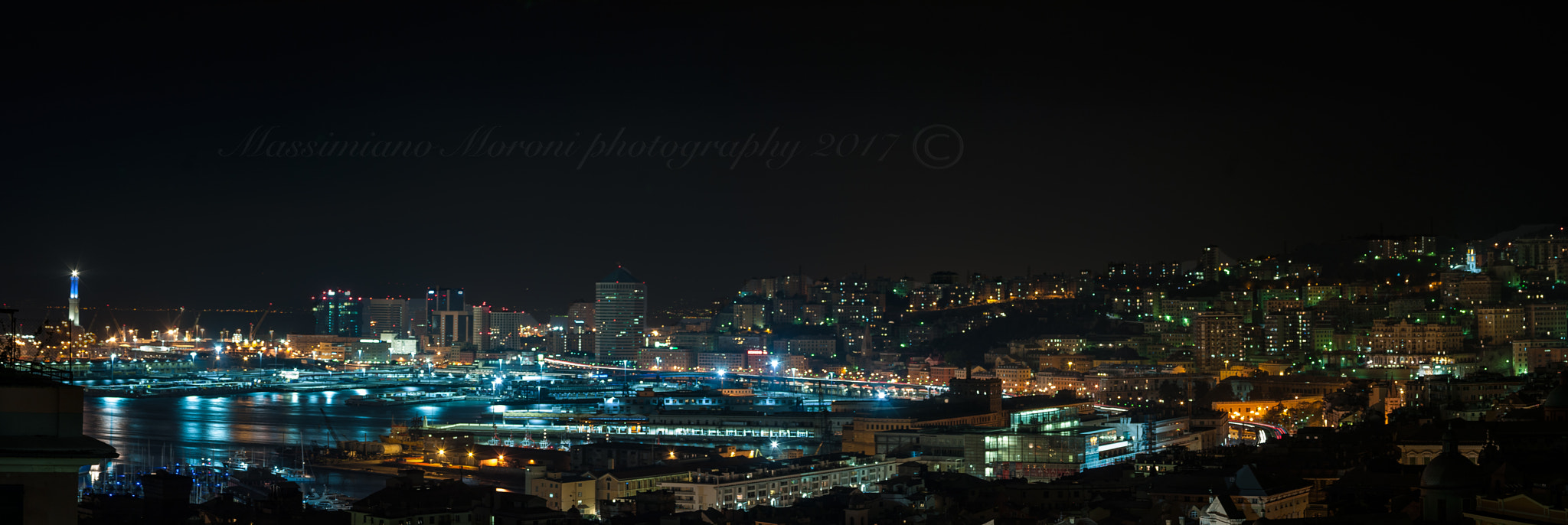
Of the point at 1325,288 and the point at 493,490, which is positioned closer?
the point at 493,490

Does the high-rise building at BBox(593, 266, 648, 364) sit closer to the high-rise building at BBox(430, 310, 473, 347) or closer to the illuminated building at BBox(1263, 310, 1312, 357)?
the high-rise building at BBox(430, 310, 473, 347)

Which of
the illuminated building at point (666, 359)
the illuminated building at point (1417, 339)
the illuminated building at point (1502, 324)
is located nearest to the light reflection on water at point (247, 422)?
the illuminated building at point (666, 359)

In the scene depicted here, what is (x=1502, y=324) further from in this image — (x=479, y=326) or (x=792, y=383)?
(x=479, y=326)

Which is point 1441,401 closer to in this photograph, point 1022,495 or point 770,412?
point 1022,495

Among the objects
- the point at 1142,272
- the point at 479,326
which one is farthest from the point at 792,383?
the point at 479,326

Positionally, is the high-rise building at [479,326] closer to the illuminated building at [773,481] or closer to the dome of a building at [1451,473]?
the illuminated building at [773,481]

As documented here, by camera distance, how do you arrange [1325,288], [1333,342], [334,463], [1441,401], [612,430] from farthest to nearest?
[1325,288] < [1333,342] < [612,430] < [334,463] < [1441,401]

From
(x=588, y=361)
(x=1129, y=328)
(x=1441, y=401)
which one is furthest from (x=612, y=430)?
(x=588, y=361)
